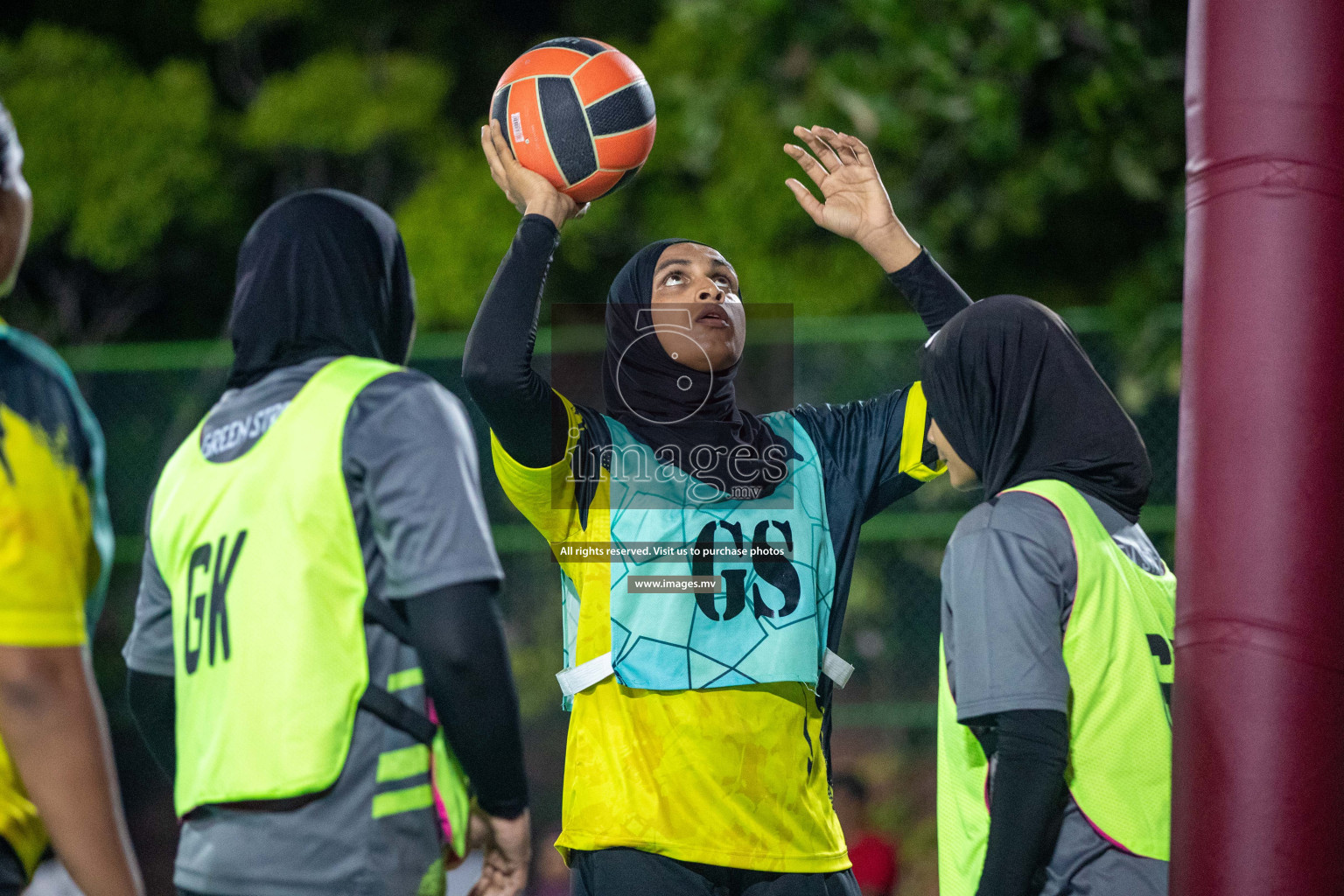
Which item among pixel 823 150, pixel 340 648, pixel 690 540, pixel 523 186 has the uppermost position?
pixel 823 150

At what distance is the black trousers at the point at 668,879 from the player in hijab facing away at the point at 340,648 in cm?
59

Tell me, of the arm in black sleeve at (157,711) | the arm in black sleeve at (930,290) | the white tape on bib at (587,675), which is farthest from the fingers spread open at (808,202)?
the arm in black sleeve at (157,711)

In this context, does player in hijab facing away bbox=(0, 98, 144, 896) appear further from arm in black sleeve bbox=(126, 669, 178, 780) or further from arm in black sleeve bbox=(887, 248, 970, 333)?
arm in black sleeve bbox=(887, 248, 970, 333)

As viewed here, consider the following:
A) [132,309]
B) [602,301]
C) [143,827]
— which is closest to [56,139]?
[132,309]

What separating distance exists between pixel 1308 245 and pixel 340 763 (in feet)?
6.49

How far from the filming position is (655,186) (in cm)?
1044

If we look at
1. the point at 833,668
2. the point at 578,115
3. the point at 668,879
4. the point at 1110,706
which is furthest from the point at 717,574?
the point at 578,115

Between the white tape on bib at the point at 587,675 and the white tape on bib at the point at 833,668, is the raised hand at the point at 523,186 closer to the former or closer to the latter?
the white tape on bib at the point at 587,675

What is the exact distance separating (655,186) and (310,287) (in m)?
8.36

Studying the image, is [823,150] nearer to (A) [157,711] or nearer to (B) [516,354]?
(B) [516,354]

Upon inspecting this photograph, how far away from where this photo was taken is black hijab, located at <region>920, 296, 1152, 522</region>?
2.51 m

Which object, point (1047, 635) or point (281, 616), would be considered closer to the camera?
point (281, 616)

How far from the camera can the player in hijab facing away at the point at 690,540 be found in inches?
110

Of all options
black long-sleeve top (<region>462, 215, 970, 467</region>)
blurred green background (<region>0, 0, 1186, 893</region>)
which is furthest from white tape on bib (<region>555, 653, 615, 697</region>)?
blurred green background (<region>0, 0, 1186, 893</region>)
